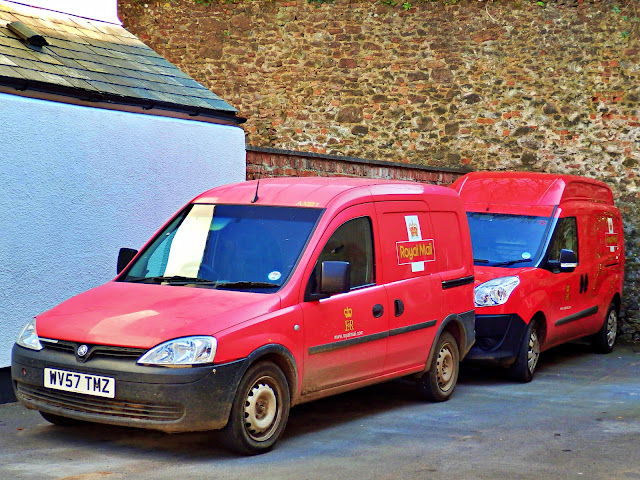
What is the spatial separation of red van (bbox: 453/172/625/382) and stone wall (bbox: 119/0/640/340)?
2.98 meters

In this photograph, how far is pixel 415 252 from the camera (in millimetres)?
8609

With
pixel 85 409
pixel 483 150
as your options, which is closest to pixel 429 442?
pixel 85 409

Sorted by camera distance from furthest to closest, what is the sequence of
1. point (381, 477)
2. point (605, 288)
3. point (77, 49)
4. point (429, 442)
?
point (605, 288) → point (77, 49) → point (429, 442) → point (381, 477)

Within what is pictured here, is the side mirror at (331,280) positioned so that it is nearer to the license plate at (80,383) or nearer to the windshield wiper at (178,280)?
the windshield wiper at (178,280)

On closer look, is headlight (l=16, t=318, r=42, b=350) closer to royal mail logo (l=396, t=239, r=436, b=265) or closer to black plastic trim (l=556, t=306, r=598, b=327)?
royal mail logo (l=396, t=239, r=436, b=265)

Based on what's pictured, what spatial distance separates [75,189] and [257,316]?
3.41 meters

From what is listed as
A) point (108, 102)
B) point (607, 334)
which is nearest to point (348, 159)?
point (108, 102)

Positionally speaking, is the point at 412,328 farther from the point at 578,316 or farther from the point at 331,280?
the point at 578,316

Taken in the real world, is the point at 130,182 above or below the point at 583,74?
below

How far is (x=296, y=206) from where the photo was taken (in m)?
7.71

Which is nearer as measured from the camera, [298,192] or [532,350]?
[298,192]

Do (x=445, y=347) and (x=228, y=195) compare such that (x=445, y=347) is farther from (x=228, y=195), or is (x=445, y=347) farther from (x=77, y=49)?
(x=77, y=49)

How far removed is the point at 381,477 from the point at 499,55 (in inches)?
469

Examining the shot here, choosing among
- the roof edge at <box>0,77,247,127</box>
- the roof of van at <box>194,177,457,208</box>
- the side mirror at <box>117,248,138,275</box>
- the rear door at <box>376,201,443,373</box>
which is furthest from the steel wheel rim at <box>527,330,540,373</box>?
the side mirror at <box>117,248,138,275</box>
